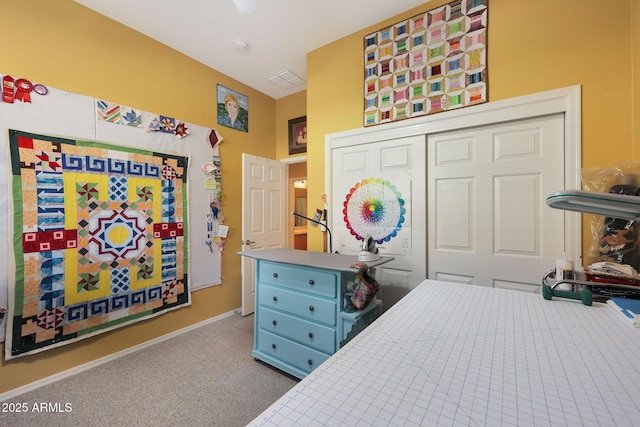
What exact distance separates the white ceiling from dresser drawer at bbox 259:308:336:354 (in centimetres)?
241

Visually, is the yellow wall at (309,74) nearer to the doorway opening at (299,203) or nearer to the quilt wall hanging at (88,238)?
the quilt wall hanging at (88,238)

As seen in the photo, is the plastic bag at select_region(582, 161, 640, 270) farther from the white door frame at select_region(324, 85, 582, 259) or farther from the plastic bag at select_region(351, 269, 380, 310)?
the plastic bag at select_region(351, 269, 380, 310)

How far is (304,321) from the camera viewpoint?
6.12 ft

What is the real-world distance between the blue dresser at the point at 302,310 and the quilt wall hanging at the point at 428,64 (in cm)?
127

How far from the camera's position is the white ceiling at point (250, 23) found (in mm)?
2086

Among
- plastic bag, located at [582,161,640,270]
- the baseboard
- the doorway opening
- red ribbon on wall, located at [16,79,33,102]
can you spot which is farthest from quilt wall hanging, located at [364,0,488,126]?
the doorway opening

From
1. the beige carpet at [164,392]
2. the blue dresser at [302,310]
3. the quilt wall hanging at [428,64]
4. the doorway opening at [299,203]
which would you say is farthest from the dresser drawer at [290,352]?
the doorway opening at [299,203]

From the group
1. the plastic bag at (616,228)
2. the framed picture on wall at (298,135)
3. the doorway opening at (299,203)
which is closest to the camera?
the plastic bag at (616,228)

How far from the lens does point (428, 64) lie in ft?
6.78

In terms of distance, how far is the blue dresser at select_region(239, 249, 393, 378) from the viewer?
1.71 m

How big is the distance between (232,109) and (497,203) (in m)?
2.91

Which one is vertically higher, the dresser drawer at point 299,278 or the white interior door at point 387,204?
the white interior door at point 387,204

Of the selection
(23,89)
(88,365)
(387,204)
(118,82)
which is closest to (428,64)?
(387,204)

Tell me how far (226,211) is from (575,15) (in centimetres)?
329
